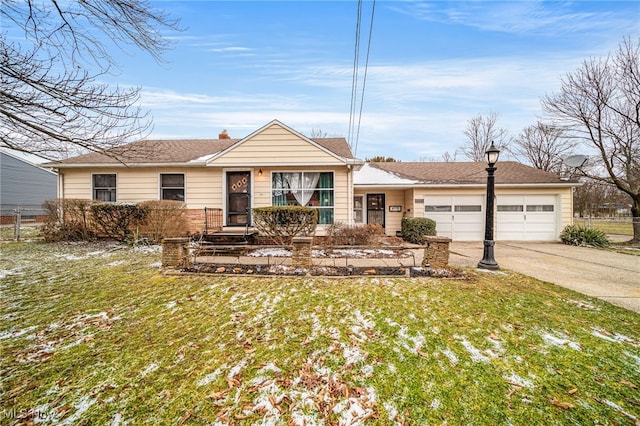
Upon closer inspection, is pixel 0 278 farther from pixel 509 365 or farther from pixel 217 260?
pixel 509 365

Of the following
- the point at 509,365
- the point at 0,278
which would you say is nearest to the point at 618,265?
the point at 509,365

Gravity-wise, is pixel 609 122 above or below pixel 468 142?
below

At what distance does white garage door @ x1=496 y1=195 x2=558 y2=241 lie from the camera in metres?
11.9

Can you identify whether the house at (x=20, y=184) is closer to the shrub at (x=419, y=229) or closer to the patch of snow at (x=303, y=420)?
the shrub at (x=419, y=229)

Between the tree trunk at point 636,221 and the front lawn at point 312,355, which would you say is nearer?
the front lawn at point 312,355

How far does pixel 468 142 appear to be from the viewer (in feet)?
89.8

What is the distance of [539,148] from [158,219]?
28632mm

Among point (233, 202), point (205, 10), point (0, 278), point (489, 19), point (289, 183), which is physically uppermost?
point (489, 19)

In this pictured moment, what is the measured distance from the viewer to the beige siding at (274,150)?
969 centimetres

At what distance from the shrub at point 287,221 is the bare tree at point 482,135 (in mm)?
24006

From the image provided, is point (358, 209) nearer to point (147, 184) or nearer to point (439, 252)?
point (439, 252)

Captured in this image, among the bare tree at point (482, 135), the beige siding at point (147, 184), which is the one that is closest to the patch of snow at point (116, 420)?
the beige siding at point (147, 184)

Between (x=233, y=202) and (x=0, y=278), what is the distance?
20.0 ft

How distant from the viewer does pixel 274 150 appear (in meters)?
9.73
